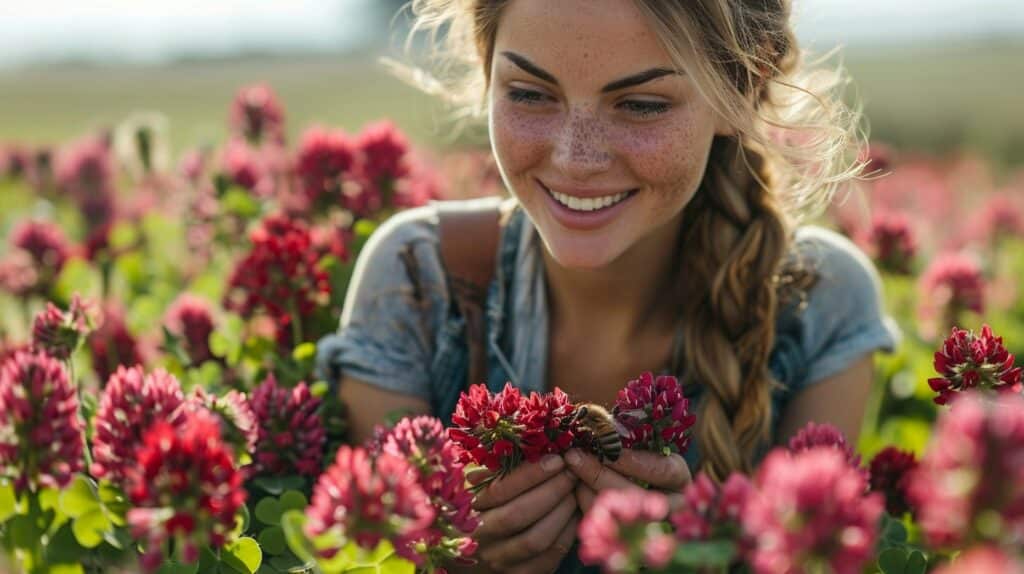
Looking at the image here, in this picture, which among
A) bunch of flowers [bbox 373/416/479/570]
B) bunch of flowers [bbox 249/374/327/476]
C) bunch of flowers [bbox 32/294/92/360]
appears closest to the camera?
bunch of flowers [bbox 373/416/479/570]

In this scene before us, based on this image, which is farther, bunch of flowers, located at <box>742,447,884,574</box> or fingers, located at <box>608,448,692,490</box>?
fingers, located at <box>608,448,692,490</box>

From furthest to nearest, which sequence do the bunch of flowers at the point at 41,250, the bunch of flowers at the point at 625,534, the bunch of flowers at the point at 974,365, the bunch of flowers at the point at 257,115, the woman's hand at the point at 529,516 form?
the bunch of flowers at the point at 257,115 → the bunch of flowers at the point at 41,250 → the woman's hand at the point at 529,516 → the bunch of flowers at the point at 974,365 → the bunch of flowers at the point at 625,534

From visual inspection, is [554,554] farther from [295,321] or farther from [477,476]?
[295,321]

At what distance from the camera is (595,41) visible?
232 cm

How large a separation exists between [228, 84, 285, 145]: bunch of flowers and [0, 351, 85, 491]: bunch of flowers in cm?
284

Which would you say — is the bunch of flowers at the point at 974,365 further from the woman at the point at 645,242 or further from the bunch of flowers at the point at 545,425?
the woman at the point at 645,242

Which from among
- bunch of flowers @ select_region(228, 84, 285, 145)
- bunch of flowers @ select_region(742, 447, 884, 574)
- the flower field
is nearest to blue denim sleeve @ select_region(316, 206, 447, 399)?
the flower field

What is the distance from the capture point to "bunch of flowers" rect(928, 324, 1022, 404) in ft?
5.49

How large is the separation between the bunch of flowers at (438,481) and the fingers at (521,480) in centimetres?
34

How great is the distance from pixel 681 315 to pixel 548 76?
2.94 feet

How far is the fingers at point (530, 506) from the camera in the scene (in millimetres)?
1897

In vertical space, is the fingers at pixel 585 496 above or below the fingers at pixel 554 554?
above

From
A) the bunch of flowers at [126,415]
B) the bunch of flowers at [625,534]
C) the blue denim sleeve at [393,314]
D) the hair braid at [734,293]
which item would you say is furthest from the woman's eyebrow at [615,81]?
the bunch of flowers at [625,534]

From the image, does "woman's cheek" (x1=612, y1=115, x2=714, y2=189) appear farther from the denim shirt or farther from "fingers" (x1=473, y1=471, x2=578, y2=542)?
"fingers" (x1=473, y1=471, x2=578, y2=542)
